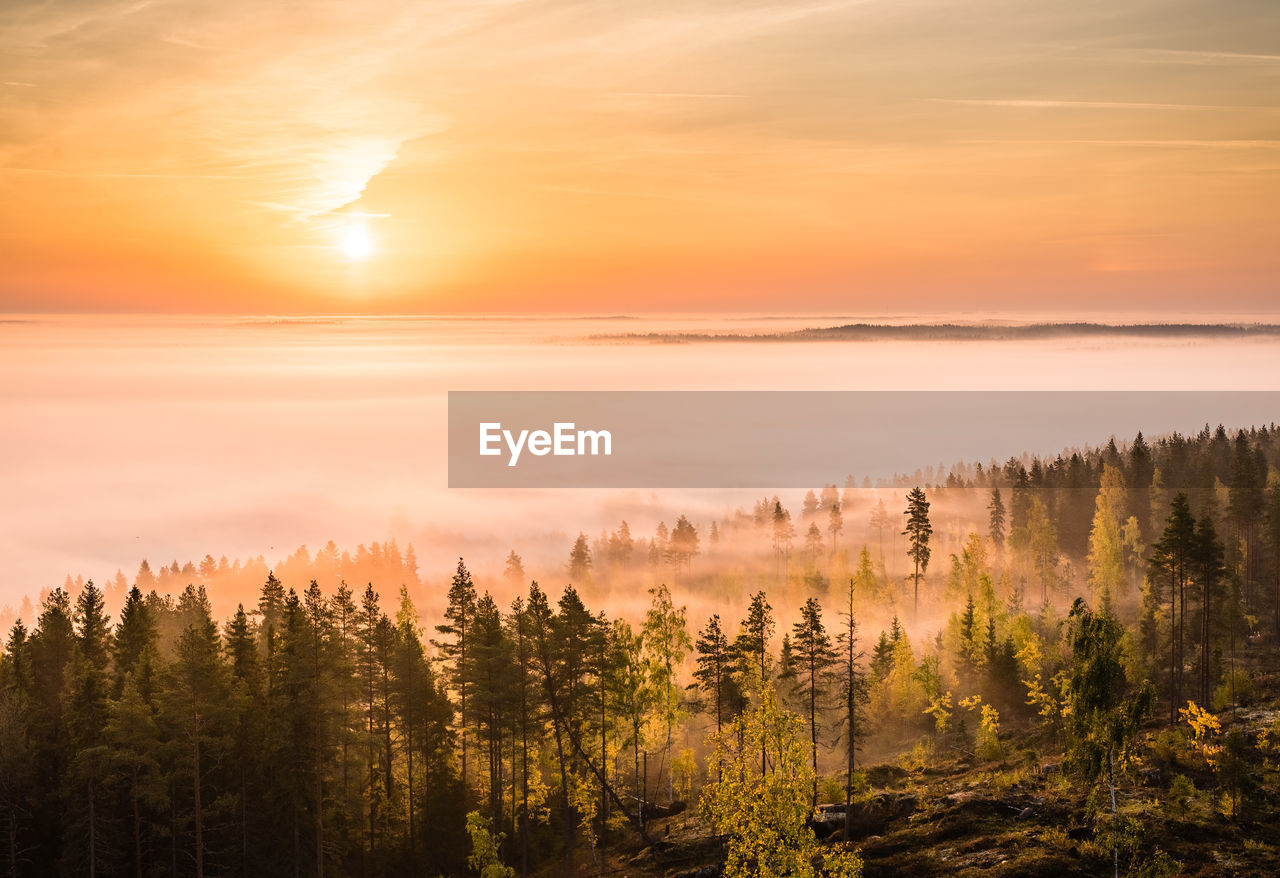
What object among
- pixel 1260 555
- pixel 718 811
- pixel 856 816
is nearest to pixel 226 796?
pixel 718 811

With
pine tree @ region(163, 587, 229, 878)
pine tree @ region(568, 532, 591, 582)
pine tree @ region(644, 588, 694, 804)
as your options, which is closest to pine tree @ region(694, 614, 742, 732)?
pine tree @ region(644, 588, 694, 804)

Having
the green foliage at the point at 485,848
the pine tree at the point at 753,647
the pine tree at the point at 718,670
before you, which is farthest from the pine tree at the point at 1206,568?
the green foliage at the point at 485,848

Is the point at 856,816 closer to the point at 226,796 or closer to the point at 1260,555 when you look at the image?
the point at 226,796

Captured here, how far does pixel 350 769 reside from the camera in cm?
6994

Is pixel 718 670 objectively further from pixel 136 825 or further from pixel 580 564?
pixel 580 564

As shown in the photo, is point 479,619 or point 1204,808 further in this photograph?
point 479,619

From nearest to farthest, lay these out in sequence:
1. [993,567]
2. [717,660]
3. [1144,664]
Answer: [717,660]
[1144,664]
[993,567]

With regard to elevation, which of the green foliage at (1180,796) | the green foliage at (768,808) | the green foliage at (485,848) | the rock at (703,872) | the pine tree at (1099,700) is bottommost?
the rock at (703,872)

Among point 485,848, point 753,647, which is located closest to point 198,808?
point 485,848

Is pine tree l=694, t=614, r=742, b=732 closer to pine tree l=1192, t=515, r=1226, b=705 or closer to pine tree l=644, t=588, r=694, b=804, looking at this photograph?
pine tree l=644, t=588, r=694, b=804

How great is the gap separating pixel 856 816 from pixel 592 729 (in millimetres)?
18439

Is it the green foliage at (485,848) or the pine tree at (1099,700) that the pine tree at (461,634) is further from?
the pine tree at (1099,700)

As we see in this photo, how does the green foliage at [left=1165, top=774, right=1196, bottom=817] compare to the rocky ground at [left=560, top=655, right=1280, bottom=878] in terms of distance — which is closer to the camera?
the rocky ground at [left=560, top=655, right=1280, bottom=878]

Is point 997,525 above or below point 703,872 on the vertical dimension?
above
